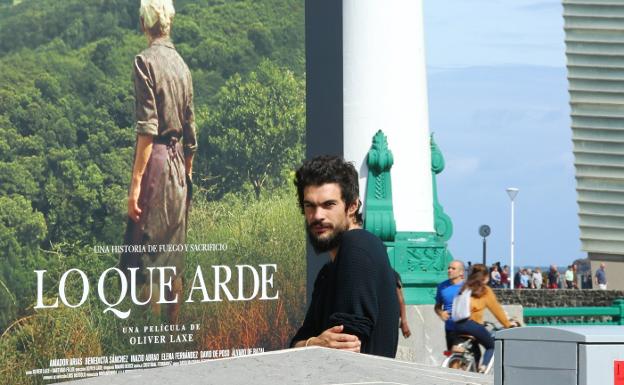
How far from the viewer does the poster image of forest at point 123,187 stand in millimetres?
13328

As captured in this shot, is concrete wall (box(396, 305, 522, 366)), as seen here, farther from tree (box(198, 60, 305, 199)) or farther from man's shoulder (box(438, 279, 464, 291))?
tree (box(198, 60, 305, 199))

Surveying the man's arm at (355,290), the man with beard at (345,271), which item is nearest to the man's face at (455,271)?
the man with beard at (345,271)

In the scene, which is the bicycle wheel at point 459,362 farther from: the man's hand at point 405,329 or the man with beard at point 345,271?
the man with beard at point 345,271

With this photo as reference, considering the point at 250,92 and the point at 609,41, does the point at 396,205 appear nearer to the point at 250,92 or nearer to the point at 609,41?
the point at 250,92

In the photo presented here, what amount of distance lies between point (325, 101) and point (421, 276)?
1846mm

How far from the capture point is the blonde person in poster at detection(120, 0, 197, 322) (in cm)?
1409

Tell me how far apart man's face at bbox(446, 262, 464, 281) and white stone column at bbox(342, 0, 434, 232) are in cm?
93

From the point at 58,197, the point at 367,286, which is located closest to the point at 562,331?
the point at 367,286

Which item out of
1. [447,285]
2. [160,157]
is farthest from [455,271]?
[160,157]

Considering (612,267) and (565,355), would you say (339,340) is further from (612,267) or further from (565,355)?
(612,267)

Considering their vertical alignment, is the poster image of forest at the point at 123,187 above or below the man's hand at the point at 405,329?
above

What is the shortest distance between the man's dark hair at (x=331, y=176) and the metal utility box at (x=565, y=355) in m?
0.79

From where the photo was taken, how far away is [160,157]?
566 inches

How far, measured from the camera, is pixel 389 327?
518 centimetres
